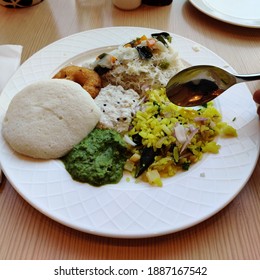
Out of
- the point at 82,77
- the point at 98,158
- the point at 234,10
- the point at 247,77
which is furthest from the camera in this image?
the point at 234,10

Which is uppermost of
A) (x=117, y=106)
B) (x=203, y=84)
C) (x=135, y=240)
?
(x=203, y=84)

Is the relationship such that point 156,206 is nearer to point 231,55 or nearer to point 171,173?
point 171,173

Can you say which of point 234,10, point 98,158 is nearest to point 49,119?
point 98,158

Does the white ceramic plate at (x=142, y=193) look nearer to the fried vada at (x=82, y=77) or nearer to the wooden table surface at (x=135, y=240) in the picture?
the wooden table surface at (x=135, y=240)

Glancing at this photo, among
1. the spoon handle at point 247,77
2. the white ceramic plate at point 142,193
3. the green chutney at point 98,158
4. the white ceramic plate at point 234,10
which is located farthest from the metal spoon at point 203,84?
the white ceramic plate at point 234,10

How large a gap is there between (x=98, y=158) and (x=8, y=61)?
2.43 feet

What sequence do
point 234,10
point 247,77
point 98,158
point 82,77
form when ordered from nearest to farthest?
point 98,158
point 247,77
point 82,77
point 234,10

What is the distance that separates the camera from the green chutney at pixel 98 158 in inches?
37.5

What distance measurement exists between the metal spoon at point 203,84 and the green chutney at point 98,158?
307 millimetres

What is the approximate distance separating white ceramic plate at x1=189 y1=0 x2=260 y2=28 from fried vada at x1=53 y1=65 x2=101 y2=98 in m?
0.90

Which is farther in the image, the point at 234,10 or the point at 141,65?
the point at 234,10

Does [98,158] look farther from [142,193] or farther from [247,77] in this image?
[247,77]

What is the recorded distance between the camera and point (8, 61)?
1387 millimetres

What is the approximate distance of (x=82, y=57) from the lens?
1.44m
